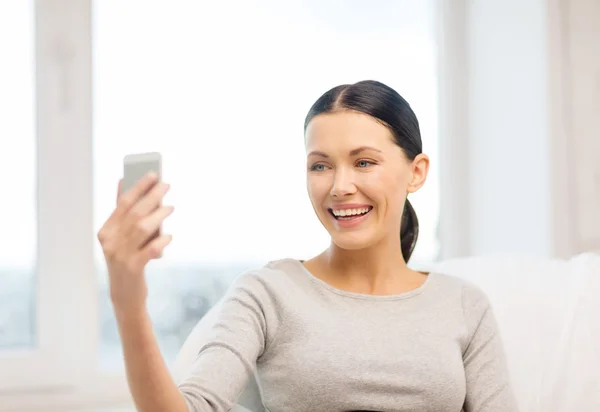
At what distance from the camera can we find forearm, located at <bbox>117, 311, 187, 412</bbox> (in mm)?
871

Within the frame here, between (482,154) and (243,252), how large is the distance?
0.90m

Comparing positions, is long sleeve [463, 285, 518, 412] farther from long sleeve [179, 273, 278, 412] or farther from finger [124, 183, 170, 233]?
finger [124, 183, 170, 233]

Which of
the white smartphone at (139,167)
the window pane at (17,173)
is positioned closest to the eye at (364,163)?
the white smartphone at (139,167)

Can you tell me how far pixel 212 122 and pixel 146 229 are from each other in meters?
1.46

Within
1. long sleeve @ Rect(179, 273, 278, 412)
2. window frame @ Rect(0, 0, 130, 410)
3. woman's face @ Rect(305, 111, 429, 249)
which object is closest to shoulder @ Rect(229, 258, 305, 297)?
long sleeve @ Rect(179, 273, 278, 412)

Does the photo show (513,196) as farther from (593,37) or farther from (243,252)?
(243,252)

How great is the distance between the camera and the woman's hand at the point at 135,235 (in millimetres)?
799

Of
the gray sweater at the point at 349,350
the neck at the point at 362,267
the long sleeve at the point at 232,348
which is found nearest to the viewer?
the long sleeve at the point at 232,348

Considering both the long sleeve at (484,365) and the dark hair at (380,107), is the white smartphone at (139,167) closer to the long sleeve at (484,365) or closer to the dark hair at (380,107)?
the dark hair at (380,107)

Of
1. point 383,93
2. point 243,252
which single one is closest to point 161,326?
point 243,252

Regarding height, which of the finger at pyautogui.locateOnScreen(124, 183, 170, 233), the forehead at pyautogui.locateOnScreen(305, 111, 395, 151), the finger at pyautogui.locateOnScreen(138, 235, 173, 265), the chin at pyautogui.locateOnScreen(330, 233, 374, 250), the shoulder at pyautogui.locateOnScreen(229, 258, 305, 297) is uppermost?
the forehead at pyautogui.locateOnScreen(305, 111, 395, 151)

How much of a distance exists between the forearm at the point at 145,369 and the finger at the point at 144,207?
123 mm

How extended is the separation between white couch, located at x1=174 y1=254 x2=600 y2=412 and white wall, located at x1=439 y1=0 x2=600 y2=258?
1.74 ft

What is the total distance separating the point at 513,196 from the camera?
7.58 ft
